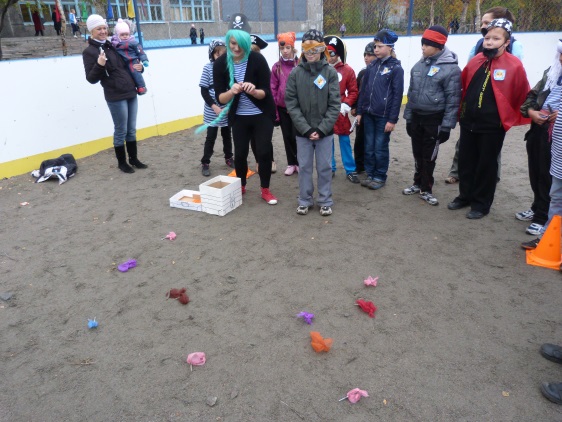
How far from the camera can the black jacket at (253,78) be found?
451 centimetres

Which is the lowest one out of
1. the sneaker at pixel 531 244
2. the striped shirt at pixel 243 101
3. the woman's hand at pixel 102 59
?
the sneaker at pixel 531 244

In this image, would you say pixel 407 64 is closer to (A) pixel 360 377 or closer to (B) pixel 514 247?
(B) pixel 514 247

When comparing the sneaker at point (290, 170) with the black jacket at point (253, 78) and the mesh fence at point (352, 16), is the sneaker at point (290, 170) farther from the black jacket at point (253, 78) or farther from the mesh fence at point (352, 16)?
the mesh fence at point (352, 16)

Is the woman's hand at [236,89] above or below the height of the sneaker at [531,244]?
above

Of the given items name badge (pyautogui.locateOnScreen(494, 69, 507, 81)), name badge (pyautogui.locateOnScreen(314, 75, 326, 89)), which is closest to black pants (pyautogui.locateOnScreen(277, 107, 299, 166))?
name badge (pyautogui.locateOnScreen(314, 75, 326, 89))

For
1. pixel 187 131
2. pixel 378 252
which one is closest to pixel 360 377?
pixel 378 252

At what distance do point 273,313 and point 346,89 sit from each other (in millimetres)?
3375

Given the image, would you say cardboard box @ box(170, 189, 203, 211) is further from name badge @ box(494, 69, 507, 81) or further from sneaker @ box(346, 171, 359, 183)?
name badge @ box(494, 69, 507, 81)

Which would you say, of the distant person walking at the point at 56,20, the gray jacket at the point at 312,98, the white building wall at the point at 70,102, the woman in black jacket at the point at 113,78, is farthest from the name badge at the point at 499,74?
the distant person walking at the point at 56,20

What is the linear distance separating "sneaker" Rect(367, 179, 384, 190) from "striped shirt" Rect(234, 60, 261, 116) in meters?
1.83

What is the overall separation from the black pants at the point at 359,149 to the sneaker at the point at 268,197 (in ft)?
5.14

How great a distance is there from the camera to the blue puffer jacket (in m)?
4.92

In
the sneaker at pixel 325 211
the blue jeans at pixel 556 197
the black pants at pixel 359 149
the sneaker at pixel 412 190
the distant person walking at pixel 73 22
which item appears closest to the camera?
the blue jeans at pixel 556 197

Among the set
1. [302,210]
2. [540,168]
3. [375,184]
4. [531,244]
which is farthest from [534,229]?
[302,210]
